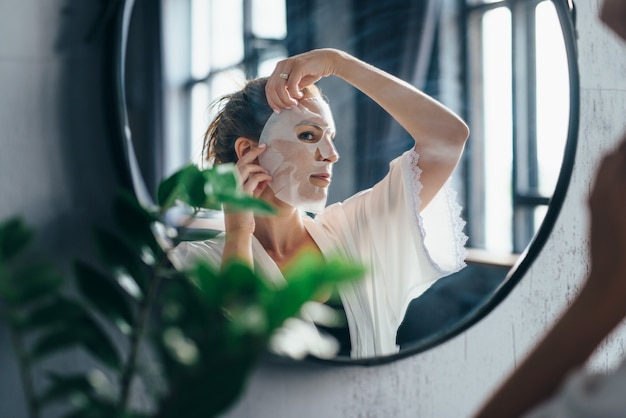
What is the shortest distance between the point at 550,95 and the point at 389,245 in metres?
0.29

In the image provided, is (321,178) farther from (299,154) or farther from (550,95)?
(550,95)

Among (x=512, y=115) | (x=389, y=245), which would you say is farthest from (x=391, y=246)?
(x=512, y=115)

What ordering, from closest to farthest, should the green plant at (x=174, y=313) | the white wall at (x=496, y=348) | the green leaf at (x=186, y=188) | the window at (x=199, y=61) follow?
the green plant at (x=174, y=313)
the green leaf at (x=186, y=188)
the window at (x=199, y=61)
the white wall at (x=496, y=348)

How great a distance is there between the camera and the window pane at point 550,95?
0.79 m

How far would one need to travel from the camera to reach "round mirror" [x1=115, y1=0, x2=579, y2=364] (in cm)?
59

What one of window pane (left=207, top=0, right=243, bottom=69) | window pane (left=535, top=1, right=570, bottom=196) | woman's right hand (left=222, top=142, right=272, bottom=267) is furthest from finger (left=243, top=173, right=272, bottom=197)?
window pane (left=535, top=1, right=570, bottom=196)

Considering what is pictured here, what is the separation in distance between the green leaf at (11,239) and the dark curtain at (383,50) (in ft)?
1.08

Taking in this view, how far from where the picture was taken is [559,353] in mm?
486

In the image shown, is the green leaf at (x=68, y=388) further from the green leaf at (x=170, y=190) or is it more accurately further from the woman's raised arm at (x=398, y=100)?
the woman's raised arm at (x=398, y=100)

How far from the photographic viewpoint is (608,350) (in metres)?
0.92

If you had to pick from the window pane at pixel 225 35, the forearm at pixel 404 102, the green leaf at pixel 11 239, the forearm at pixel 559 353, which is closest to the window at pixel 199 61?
the window pane at pixel 225 35

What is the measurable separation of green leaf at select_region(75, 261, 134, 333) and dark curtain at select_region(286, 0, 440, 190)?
310 mm

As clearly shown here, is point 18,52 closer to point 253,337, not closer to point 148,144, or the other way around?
point 148,144

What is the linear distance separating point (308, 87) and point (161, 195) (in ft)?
0.74
